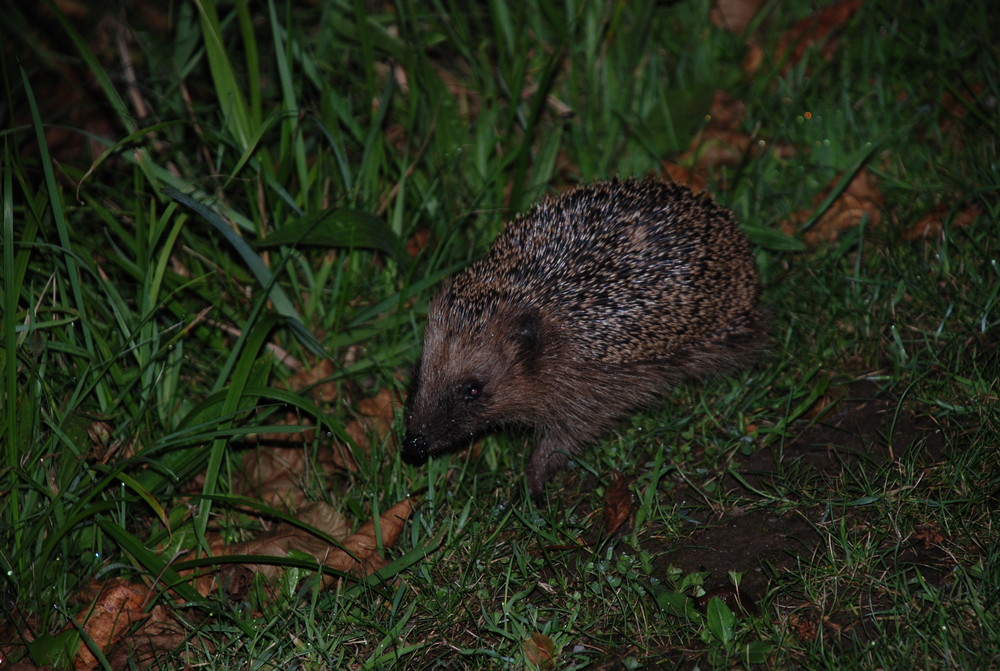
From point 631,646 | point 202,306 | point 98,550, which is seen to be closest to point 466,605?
point 631,646

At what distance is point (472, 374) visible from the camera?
4.35m

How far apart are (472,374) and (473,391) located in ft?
0.30

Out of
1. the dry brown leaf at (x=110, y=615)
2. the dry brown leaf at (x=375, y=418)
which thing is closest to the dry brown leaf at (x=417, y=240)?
the dry brown leaf at (x=375, y=418)

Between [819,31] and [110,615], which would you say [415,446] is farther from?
[819,31]

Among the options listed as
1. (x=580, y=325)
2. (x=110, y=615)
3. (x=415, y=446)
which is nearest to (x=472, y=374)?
(x=415, y=446)

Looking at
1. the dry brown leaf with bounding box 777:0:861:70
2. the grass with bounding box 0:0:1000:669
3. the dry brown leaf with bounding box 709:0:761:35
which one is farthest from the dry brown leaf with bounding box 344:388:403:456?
the dry brown leaf with bounding box 709:0:761:35

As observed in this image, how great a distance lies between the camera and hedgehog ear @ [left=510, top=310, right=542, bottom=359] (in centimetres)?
435

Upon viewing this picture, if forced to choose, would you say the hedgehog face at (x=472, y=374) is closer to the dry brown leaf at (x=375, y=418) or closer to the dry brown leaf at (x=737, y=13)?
the dry brown leaf at (x=375, y=418)

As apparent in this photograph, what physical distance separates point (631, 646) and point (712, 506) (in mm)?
810

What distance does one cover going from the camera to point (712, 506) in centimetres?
393

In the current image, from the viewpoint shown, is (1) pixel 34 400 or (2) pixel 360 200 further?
(2) pixel 360 200

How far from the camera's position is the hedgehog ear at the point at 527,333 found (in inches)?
171

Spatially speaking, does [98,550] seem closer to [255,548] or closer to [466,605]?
[255,548]

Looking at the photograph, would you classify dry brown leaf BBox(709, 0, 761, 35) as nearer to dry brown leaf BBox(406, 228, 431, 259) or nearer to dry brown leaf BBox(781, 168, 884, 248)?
dry brown leaf BBox(781, 168, 884, 248)
